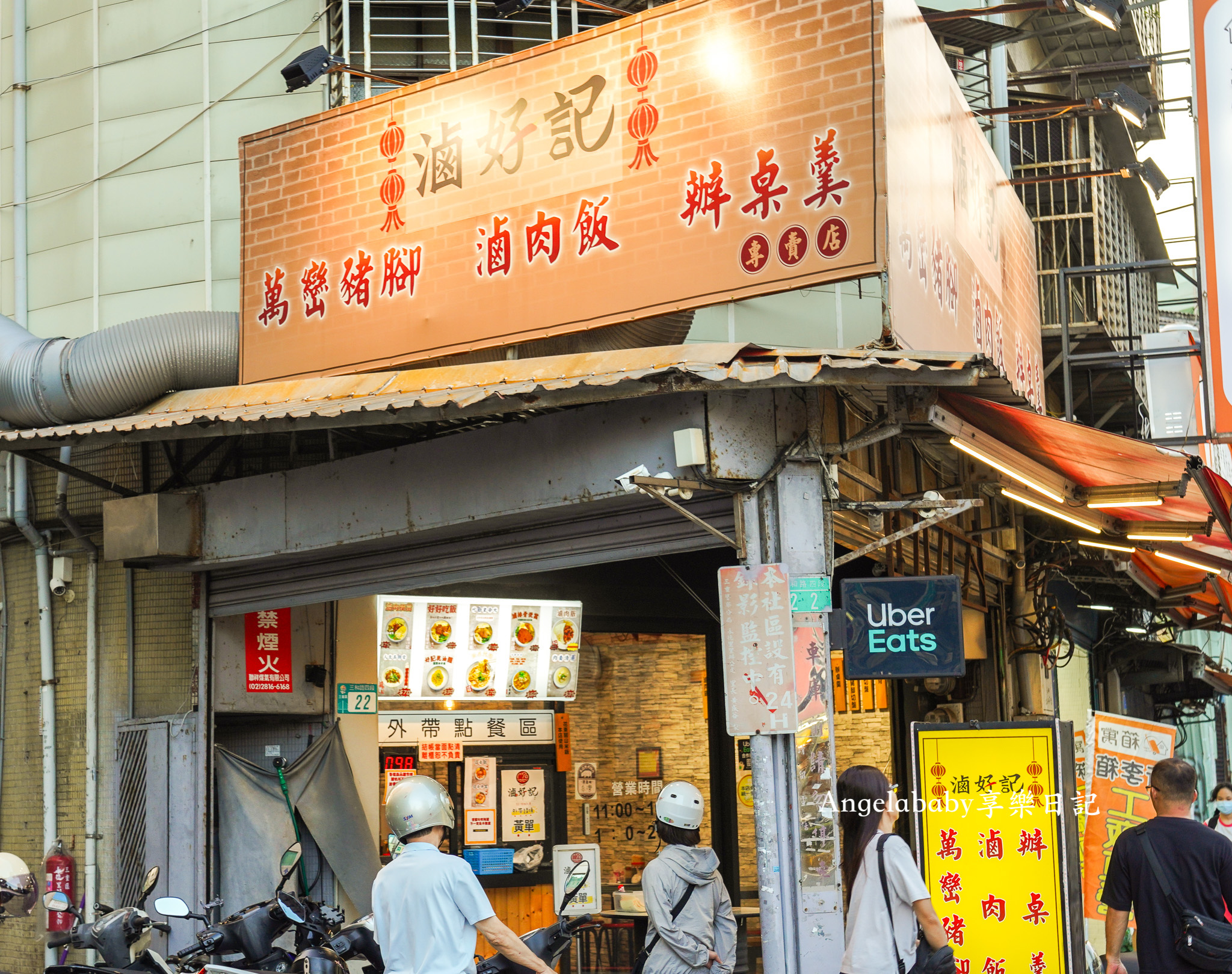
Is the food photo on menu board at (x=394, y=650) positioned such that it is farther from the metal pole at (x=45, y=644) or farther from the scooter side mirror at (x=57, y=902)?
the scooter side mirror at (x=57, y=902)

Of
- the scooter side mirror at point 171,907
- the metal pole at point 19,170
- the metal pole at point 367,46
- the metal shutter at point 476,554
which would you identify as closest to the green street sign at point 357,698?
the metal shutter at point 476,554

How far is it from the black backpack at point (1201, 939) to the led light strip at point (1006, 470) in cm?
276

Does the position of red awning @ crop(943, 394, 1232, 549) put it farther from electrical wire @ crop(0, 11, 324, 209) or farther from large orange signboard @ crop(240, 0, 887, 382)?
electrical wire @ crop(0, 11, 324, 209)

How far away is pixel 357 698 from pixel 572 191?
190 inches

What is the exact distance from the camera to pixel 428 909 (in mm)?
5668

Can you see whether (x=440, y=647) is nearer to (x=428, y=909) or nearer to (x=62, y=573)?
(x=62, y=573)

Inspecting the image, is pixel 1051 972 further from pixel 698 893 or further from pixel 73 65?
pixel 73 65

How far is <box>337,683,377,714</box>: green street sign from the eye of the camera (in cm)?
1129

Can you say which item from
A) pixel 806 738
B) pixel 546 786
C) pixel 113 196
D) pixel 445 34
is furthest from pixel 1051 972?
pixel 113 196

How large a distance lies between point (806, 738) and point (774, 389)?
205 cm

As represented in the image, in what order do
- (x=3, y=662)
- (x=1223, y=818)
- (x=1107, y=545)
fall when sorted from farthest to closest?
(x=1223, y=818) → (x=3, y=662) → (x=1107, y=545)

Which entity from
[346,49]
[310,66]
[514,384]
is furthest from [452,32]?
[514,384]

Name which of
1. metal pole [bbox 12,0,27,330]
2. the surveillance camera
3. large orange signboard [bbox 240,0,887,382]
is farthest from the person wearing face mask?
metal pole [bbox 12,0,27,330]

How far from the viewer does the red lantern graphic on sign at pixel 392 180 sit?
32.7ft
